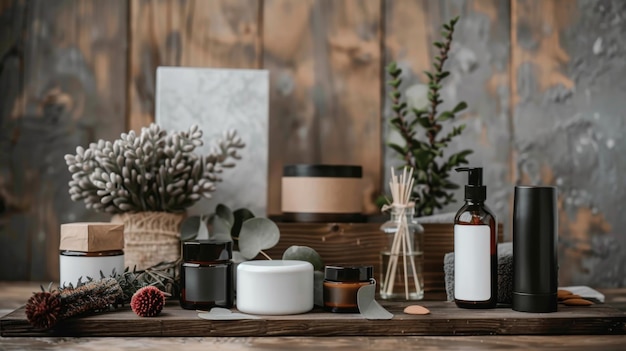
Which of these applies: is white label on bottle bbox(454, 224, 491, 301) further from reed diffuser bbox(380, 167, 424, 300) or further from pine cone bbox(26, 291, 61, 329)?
pine cone bbox(26, 291, 61, 329)

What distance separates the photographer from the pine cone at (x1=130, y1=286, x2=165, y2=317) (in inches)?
28.9

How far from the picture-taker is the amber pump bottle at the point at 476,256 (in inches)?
31.0

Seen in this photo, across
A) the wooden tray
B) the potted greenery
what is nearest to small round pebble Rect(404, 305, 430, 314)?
the wooden tray

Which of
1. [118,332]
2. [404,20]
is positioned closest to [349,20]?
[404,20]

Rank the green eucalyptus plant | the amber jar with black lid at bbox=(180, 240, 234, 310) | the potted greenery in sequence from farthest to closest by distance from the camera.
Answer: the green eucalyptus plant → the potted greenery → the amber jar with black lid at bbox=(180, 240, 234, 310)

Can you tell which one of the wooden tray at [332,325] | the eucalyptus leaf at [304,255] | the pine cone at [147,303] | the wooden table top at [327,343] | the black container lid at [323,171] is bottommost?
the wooden table top at [327,343]

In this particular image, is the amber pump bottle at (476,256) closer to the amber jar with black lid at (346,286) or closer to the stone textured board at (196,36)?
the amber jar with black lid at (346,286)

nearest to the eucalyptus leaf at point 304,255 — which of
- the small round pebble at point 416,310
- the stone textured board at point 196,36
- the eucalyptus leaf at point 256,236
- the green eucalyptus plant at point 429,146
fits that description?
the eucalyptus leaf at point 256,236

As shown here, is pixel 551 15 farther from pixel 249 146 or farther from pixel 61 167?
pixel 61 167

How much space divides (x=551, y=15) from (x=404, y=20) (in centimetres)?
26

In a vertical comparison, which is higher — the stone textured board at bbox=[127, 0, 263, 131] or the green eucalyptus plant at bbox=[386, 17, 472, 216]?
the stone textured board at bbox=[127, 0, 263, 131]

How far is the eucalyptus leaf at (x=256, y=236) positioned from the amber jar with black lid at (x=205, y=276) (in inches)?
3.6

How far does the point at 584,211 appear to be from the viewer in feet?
3.68

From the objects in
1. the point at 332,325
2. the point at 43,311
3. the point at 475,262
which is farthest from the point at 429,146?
the point at 43,311
